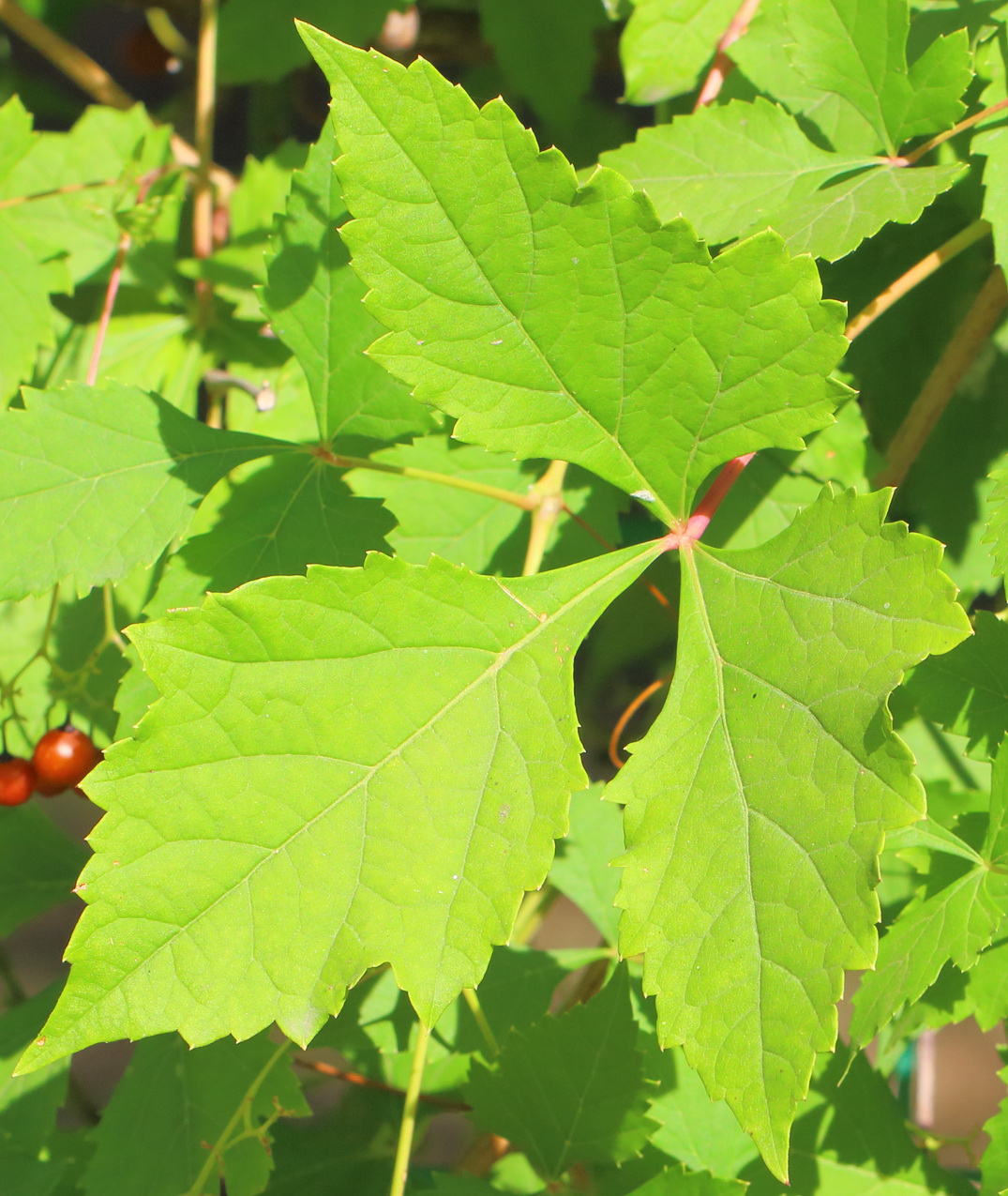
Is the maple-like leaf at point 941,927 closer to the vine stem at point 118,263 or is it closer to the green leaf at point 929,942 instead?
the green leaf at point 929,942

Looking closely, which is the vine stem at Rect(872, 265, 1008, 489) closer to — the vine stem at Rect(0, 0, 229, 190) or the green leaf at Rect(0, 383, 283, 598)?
the green leaf at Rect(0, 383, 283, 598)

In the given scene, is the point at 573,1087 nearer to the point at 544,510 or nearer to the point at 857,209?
the point at 544,510

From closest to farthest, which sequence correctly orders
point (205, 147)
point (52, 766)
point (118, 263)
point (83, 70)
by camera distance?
1. point (52, 766)
2. point (118, 263)
3. point (205, 147)
4. point (83, 70)

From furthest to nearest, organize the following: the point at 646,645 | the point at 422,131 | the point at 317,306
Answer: the point at 646,645 → the point at 317,306 → the point at 422,131

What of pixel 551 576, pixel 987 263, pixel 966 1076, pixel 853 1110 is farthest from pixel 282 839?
pixel 966 1076

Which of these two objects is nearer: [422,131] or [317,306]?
[422,131]

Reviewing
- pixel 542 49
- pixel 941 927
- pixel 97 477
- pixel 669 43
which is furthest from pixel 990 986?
pixel 542 49

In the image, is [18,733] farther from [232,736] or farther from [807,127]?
[807,127]
